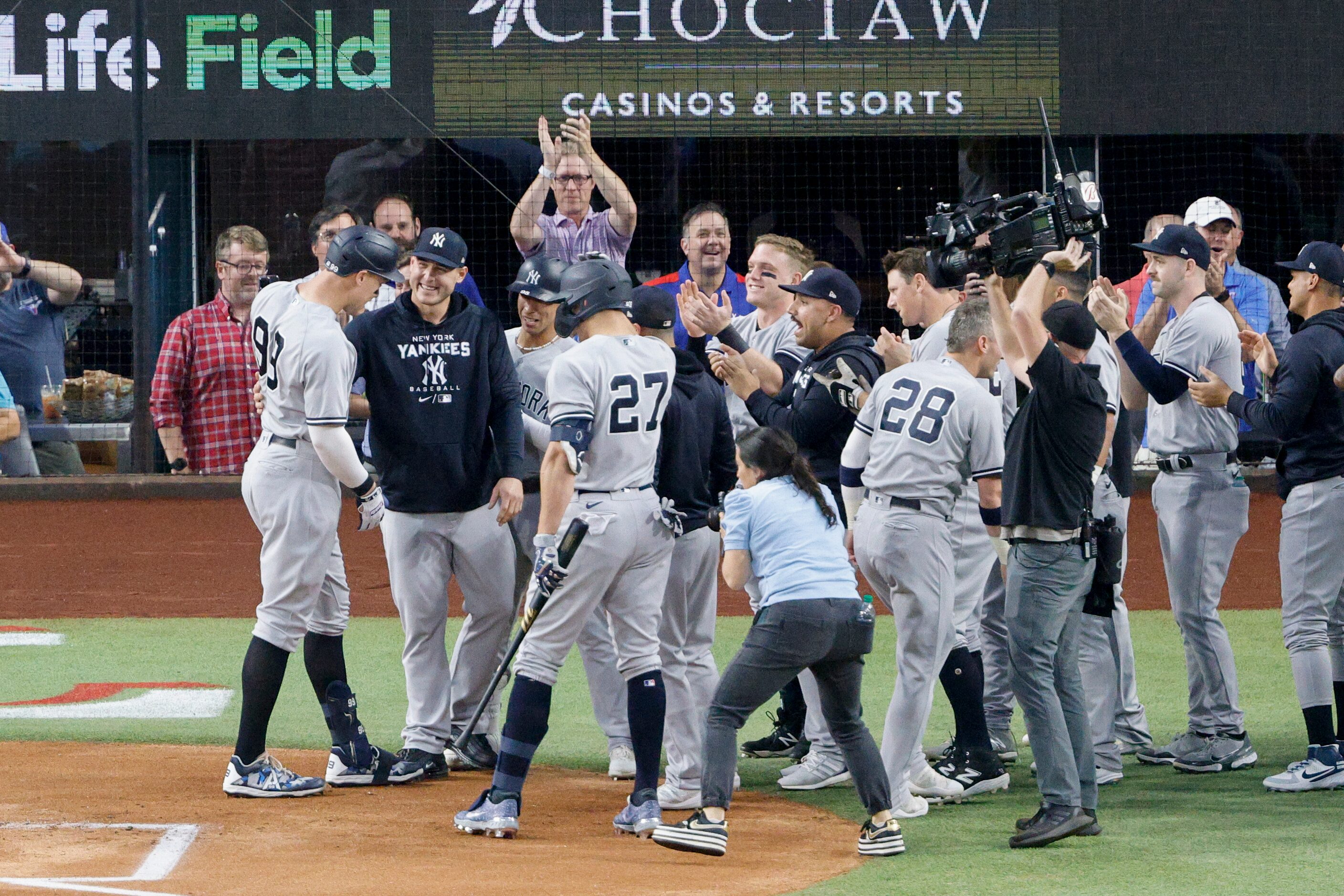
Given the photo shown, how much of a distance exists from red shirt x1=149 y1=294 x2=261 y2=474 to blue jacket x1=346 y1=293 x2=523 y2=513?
444 cm

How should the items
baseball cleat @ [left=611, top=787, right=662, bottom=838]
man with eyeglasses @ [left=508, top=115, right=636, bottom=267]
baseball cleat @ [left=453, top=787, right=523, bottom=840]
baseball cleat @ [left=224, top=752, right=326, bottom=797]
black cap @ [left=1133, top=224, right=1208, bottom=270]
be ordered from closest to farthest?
baseball cleat @ [left=453, top=787, right=523, bottom=840]
baseball cleat @ [left=611, top=787, right=662, bottom=838]
baseball cleat @ [left=224, top=752, right=326, bottom=797]
black cap @ [left=1133, top=224, right=1208, bottom=270]
man with eyeglasses @ [left=508, top=115, right=636, bottom=267]

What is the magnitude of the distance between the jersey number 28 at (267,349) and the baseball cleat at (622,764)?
1.86 meters

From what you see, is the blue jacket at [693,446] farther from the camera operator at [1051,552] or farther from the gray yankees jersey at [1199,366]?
the gray yankees jersey at [1199,366]

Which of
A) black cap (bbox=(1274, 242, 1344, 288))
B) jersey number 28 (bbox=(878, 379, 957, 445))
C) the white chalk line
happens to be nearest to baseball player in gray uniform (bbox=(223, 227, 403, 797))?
the white chalk line

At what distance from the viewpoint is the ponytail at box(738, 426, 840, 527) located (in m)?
5.00

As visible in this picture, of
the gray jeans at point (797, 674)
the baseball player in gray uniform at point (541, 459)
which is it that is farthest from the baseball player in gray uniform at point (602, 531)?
the baseball player in gray uniform at point (541, 459)

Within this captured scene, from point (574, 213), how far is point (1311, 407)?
4965mm

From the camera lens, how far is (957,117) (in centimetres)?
1252

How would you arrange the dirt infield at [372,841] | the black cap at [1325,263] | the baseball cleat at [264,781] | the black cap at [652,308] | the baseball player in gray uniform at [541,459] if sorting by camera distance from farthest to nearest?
the baseball player in gray uniform at [541,459], the black cap at [1325,263], the baseball cleat at [264,781], the black cap at [652,308], the dirt infield at [372,841]

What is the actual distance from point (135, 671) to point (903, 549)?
4.48 meters

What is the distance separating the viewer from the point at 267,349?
5688 mm

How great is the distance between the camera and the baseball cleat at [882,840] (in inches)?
192

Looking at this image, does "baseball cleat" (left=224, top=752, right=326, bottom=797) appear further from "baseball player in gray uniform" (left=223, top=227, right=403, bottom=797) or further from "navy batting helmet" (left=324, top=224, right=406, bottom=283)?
"navy batting helmet" (left=324, top=224, right=406, bottom=283)

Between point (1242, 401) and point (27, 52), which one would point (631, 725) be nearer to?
point (1242, 401)
